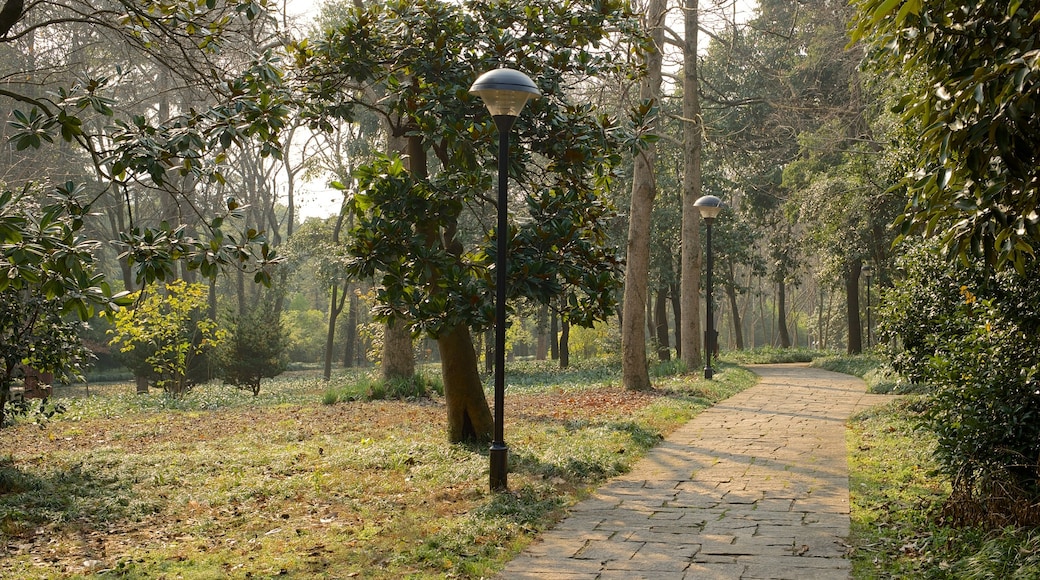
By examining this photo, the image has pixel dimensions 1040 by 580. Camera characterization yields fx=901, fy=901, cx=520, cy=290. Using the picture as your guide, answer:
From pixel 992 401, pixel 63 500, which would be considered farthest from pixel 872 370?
pixel 63 500

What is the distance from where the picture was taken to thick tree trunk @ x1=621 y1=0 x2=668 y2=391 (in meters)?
15.9

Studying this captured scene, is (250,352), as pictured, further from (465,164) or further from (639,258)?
(465,164)

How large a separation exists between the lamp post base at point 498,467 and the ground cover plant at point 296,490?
7.1 inches

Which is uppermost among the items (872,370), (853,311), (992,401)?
(853,311)

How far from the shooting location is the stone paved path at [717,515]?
5.34 metres

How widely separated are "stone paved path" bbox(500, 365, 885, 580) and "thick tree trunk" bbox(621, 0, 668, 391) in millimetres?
4695

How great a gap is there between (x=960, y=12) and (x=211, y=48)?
5555 mm

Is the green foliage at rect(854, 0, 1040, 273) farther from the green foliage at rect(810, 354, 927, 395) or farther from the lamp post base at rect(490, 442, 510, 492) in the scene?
the green foliage at rect(810, 354, 927, 395)

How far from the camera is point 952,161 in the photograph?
4250mm

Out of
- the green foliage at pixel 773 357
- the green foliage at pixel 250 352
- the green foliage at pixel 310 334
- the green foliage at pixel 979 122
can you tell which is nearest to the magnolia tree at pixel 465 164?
the green foliage at pixel 979 122

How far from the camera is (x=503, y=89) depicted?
6883mm

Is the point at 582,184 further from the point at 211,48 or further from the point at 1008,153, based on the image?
the point at 1008,153

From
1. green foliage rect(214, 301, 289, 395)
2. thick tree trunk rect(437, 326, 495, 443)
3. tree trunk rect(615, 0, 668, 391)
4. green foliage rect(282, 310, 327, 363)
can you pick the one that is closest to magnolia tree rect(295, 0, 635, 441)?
thick tree trunk rect(437, 326, 495, 443)

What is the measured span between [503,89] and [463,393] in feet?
12.5
